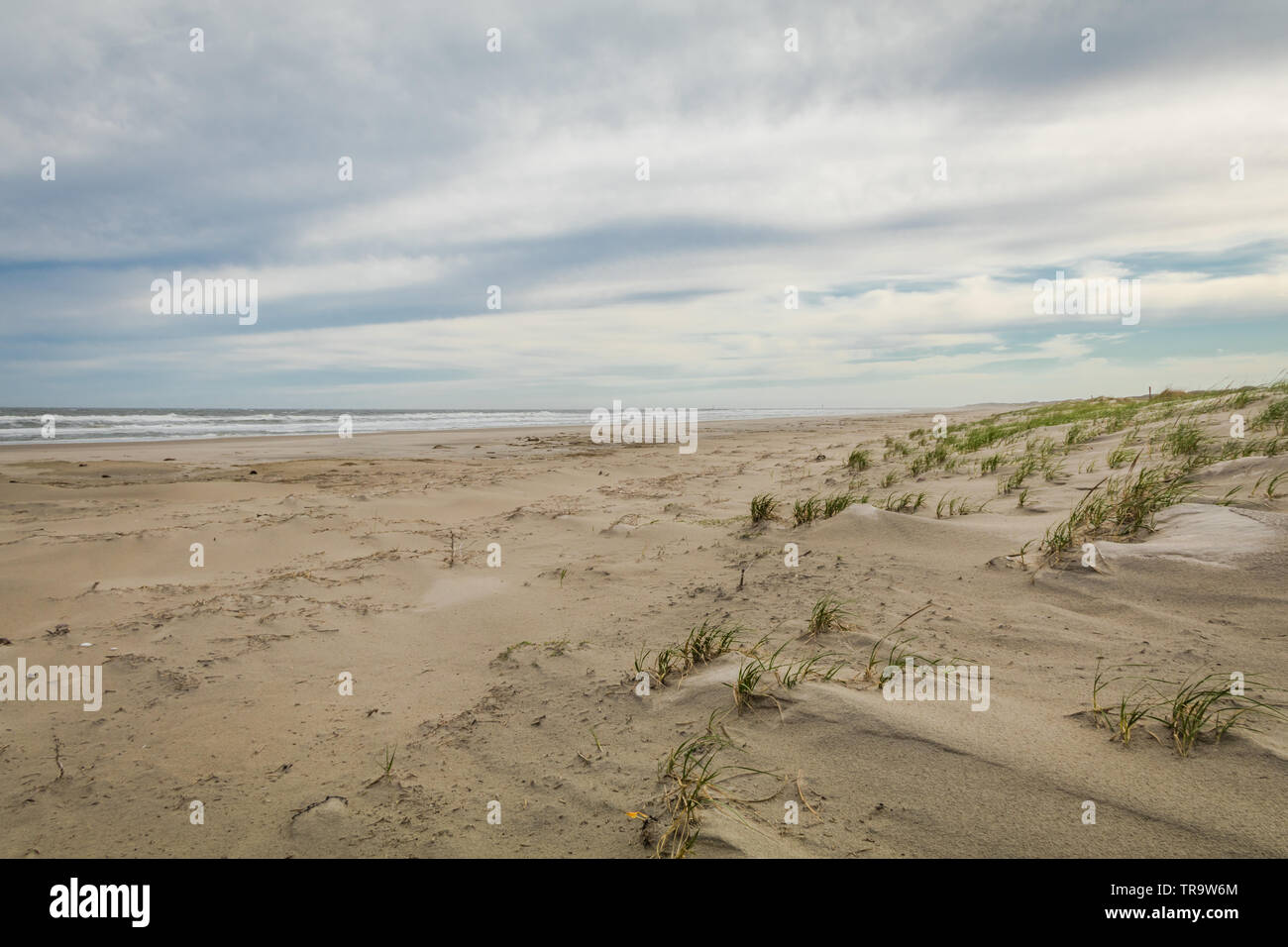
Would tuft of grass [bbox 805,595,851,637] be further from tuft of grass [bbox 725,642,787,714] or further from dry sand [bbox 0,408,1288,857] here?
tuft of grass [bbox 725,642,787,714]

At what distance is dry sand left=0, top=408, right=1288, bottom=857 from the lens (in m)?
1.84

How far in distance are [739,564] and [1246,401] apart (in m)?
9.51

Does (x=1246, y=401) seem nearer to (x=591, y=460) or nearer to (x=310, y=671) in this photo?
(x=591, y=460)

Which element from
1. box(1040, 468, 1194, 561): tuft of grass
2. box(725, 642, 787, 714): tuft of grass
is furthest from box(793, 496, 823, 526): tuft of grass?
box(725, 642, 787, 714): tuft of grass

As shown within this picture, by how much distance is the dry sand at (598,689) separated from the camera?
1.84 m

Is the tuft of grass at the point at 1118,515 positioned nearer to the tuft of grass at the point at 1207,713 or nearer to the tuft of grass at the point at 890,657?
the tuft of grass at the point at 890,657

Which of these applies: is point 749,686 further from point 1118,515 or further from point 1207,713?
point 1118,515

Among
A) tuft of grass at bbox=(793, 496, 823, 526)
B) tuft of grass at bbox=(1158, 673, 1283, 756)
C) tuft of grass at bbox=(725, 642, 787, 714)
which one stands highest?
tuft of grass at bbox=(793, 496, 823, 526)

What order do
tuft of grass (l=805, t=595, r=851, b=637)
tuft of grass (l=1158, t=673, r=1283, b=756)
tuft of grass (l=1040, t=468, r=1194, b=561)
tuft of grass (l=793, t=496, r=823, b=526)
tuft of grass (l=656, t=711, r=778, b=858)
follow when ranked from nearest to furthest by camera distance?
tuft of grass (l=656, t=711, r=778, b=858) < tuft of grass (l=1158, t=673, r=1283, b=756) < tuft of grass (l=805, t=595, r=851, b=637) < tuft of grass (l=1040, t=468, r=1194, b=561) < tuft of grass (l=793, t=496, r=823, b=526)

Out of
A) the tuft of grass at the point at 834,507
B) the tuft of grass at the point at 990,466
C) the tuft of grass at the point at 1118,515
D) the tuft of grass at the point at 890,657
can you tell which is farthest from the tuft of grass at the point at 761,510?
the tuft of grass at the point at 990,466

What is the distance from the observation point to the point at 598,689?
9.49 feet

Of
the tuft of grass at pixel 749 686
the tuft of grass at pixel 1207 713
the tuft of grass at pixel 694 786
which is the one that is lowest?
the tuft of grass at pixel 694 786

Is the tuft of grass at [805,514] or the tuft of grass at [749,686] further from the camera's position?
the tuft of grass at [805,514]
